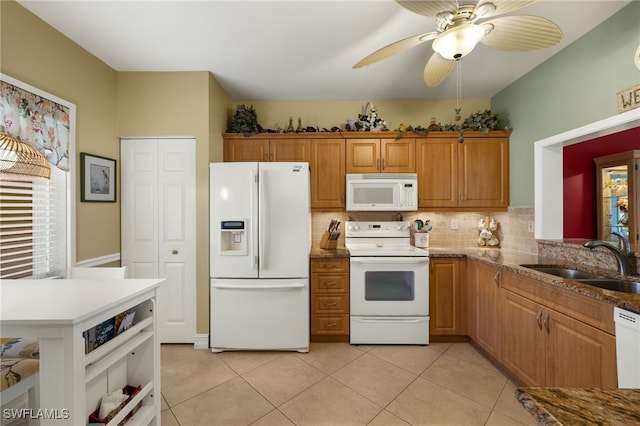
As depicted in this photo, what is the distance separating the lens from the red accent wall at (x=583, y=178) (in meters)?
3.15

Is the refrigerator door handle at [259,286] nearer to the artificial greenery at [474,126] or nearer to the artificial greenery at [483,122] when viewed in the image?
the artificial greenery at [474,126]

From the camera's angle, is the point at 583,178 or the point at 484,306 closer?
the point at 484,306

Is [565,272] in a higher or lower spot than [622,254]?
lower

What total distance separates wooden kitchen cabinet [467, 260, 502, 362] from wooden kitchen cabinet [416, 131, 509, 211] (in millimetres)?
814

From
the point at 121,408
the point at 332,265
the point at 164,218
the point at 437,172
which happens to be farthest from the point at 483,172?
the point at 121,408

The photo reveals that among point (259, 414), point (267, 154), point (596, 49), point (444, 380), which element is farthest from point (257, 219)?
point (596, 49)

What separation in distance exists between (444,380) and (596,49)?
2763mm

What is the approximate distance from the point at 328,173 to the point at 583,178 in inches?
121

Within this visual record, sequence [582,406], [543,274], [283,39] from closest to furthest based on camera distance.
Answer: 1. [582,406]
2. [543,274]
3. [283,39]

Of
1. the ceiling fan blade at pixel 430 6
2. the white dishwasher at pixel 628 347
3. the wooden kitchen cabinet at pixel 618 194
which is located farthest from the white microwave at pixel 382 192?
the wooden kitchen cabinet at pixel 618 194

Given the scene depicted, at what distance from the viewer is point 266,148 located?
313 centimetres

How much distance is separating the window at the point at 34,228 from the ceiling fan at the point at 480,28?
2594 mm

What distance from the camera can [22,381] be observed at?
1235 millimetres

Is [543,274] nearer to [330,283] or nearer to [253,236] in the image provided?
[330,283]
